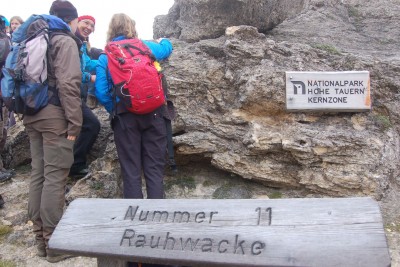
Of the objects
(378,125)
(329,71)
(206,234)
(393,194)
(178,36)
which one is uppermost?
(178,36)

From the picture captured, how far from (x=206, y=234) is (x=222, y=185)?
3.38 meters

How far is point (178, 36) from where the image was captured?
26.6 feet

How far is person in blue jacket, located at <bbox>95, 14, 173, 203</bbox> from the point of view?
492cm

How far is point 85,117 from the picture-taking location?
6.14 metres

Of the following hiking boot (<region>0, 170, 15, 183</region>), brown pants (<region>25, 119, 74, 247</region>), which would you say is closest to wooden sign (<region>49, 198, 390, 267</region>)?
brown pants (<region>25, 119, 74, 247</region>)

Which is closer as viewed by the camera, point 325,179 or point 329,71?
point 325,179

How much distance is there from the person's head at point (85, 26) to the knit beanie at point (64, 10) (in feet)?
2.83

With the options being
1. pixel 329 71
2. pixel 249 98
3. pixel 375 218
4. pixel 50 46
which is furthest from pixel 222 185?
pixel 375 218

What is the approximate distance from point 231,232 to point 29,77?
308 cm

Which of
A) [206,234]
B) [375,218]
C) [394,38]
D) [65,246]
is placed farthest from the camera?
[394,38]

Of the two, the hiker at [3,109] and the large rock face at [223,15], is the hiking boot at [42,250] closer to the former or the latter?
the hiker at [3,109]

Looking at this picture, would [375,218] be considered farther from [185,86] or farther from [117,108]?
[185,86]

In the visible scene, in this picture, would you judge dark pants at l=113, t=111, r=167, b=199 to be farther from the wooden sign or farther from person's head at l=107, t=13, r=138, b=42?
the wooden sign

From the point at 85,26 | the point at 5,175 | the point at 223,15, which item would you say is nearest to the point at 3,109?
the point at 5,175
